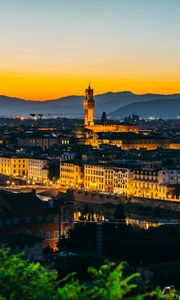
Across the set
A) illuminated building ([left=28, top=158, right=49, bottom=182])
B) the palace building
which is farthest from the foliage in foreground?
the palace building

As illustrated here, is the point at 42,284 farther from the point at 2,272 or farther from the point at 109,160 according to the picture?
the point at 109,160

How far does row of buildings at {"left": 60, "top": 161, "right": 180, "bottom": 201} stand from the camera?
47.6m

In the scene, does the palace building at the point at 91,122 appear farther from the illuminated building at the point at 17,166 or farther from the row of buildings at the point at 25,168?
the illuminated building at the point at 17,166

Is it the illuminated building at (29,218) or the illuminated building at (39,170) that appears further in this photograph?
the illuminated building at (39,170)

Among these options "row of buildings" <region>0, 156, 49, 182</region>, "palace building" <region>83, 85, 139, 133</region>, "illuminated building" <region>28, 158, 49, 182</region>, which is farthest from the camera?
"palace building" <region>83, 85, 139, 133</region>

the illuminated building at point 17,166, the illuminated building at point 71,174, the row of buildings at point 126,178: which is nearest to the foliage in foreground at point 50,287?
the row of buildings at point 126,178

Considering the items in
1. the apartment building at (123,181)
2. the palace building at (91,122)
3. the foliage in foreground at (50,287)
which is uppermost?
the palace building at (91,122)

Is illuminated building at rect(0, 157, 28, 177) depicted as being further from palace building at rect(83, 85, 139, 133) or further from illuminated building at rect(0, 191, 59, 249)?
palace building at rect(83, 85, 139, 133)

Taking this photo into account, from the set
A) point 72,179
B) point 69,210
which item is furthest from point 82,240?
point 72,179

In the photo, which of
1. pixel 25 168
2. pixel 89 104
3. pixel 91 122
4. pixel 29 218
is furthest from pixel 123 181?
pixel 91 122

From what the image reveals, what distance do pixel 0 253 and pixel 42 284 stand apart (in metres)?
1.43

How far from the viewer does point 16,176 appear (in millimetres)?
62375

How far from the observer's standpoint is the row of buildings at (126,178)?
156ft

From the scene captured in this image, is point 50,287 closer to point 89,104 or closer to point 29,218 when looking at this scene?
→ point 29,218
